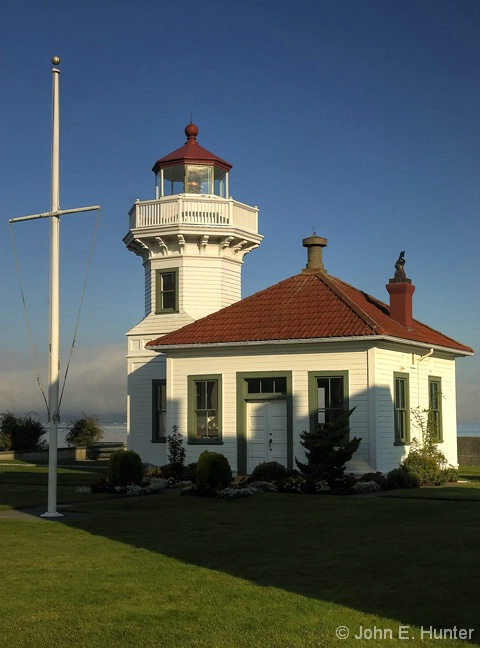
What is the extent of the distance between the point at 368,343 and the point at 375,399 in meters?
1.38

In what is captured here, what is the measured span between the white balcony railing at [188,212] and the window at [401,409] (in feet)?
26.6

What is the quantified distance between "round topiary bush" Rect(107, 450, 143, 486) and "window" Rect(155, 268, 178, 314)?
7880 millimetres

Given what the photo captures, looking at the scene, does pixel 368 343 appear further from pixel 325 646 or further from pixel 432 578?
pixel 325 646

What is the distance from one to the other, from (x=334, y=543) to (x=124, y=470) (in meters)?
9.95

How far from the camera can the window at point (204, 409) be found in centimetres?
2436

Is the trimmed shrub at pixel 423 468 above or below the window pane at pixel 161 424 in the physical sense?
below

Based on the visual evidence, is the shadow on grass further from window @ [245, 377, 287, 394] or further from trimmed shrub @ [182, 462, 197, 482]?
window @ [245, 377, 287, 394]

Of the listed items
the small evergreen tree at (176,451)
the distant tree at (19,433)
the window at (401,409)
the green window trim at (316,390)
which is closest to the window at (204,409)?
the small evergreen tree at (176,451)

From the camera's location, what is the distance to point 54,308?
16375 mm

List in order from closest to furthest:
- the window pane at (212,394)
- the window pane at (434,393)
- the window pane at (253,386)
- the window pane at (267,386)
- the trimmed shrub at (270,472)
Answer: the trimmed shrub at (270,472), the window pane at (267,386), the window pane at (253,386), the window pane at (212,394), the window pane at (434,393)

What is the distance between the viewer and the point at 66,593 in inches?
360

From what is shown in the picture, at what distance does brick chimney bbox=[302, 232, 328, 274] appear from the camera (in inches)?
1044

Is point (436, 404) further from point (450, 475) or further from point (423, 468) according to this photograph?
point (423, 468)

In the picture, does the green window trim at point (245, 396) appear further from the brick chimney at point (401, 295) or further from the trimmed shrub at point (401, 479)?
the brick chimney at point (401, 295)
